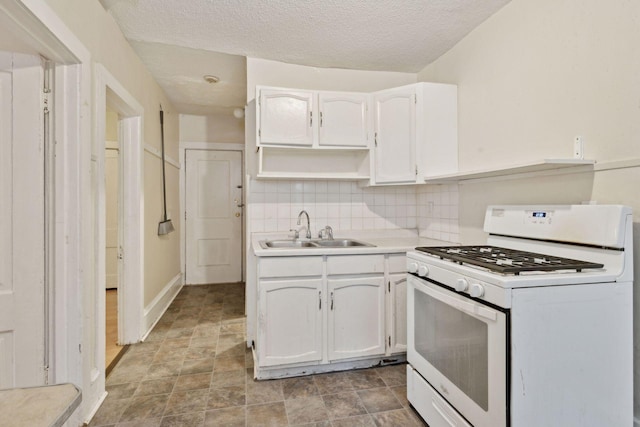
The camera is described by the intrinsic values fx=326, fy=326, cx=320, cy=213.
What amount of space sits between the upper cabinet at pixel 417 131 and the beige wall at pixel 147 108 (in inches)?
73.1

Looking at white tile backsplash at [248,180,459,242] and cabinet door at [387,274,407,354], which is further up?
white tile backsplash at [248,180,459,242]

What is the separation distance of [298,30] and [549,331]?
2.21 metres

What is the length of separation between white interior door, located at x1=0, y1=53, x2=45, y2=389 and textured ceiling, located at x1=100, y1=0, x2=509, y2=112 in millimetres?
832

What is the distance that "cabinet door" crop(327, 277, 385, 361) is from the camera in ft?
7.25

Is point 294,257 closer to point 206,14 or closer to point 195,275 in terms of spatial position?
point 206,14

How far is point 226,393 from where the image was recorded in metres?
1.99

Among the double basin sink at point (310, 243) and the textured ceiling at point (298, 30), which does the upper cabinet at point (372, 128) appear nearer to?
the textured ceiling at point (298, 30)

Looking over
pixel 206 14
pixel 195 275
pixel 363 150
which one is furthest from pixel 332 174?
pixel 195 275

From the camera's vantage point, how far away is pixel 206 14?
6.72 feet

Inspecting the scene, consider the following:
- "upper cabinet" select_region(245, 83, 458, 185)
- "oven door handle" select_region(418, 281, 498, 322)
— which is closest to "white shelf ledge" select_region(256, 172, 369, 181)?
"upper cabinet" select_region(245, 83, 458, 185)

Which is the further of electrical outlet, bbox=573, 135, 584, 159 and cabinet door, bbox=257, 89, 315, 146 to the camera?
cabinet door, bbox=257, 89, 315, 146

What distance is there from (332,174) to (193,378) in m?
1.76

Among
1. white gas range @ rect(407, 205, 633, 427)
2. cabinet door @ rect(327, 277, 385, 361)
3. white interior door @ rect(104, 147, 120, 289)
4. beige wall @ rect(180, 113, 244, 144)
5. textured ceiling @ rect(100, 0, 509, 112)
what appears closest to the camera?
white gas range @ rect(407, 205, 633, 427)

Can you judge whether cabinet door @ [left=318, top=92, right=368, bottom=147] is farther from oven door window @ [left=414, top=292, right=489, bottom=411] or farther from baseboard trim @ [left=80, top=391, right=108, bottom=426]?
baseboard trim @ [left=80, top=391, right=108, bottom=426]
